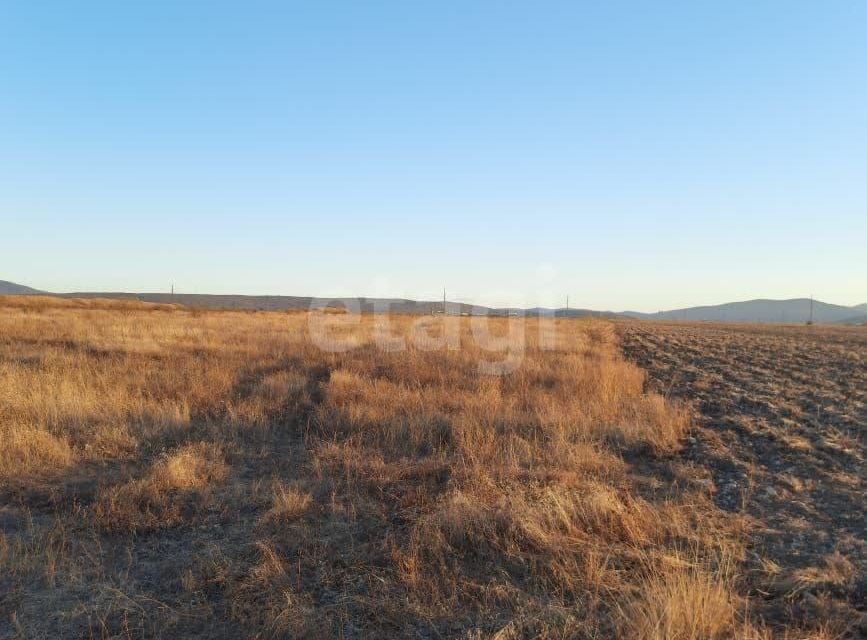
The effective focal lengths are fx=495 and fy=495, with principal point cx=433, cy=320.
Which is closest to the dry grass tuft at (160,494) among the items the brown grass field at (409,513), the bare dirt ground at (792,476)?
the brown grass field at (409,513)

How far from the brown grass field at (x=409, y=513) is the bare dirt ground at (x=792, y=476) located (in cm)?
2

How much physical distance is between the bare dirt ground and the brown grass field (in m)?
0.02

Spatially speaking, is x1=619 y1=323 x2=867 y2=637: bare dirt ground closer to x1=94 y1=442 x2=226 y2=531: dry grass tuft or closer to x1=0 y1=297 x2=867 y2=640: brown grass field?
x1=0 y1=297 x2=867 y2=640: brown grass field

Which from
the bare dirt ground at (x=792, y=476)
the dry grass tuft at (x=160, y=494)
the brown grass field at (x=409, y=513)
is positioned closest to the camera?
the brown grass field at (x=409, y=513)

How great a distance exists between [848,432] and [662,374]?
228 inches

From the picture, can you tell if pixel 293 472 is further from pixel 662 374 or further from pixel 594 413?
pixel 662 374

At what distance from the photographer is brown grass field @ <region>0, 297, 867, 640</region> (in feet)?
8.82

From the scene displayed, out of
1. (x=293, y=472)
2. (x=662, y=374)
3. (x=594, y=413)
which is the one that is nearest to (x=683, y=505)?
(x=594, y=413)

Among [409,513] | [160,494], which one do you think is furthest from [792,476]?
[160,494]

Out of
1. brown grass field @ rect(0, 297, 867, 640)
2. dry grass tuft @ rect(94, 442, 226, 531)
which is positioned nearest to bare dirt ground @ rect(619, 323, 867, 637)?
brown grass field @ rect(0, 297, 867, 640)

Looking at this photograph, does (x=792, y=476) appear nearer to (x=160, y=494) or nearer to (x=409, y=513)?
(x=409, y=513)

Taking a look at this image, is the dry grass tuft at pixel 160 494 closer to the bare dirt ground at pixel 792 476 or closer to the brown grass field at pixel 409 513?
the brown grass field at pixel 409 513

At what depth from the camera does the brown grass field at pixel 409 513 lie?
2688 mm

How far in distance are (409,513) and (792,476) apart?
397cm
